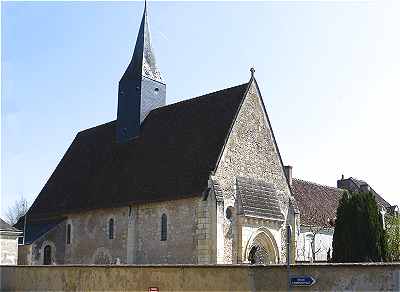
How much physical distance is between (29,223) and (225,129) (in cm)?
1521

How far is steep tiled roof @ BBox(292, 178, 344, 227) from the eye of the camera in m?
36.8

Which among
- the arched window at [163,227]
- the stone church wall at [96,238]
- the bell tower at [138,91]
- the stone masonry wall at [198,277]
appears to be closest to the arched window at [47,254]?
the stone church wall at [96,238]

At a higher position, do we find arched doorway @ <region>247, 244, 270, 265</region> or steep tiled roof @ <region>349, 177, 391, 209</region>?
steep tiled roof @ <region>349, 177, 391, 209</region>

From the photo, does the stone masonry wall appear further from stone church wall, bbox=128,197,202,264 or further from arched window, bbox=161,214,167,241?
arched window, bbox=161,214,167,241

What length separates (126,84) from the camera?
32656mm

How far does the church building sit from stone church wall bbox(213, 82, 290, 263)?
5 cm

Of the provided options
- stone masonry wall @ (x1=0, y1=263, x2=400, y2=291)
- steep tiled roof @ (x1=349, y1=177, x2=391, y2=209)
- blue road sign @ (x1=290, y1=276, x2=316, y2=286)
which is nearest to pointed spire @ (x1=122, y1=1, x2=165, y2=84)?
stone masonry wall @ (x1=0, y1=263, x2=400, y2=291)

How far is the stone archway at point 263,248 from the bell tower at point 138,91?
376 inches

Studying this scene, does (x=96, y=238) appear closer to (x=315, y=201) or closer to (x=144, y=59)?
(x=144, y=59)

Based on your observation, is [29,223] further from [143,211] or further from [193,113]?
[193,113]

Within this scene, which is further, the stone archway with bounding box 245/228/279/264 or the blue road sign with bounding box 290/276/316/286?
the stone archway with bounding box 245/228/279/264

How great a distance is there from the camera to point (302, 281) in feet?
45.4

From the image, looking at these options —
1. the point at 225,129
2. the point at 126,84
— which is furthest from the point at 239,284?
the point at 126,84

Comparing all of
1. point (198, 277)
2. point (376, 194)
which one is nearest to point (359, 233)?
point (198, 277)
